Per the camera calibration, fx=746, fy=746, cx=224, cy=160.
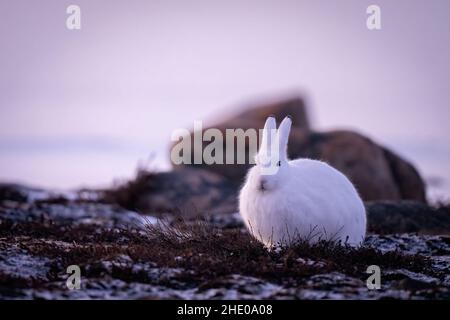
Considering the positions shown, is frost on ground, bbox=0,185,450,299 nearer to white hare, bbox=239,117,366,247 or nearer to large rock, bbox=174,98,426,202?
white hare, bbox=239,117,366,247

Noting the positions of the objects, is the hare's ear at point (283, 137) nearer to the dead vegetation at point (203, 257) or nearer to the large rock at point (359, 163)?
the dead vegetation at point (203, 257)

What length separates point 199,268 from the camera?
6738 millimetres

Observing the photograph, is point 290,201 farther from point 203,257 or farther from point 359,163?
point 359,163

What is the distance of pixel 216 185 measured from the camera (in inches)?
639

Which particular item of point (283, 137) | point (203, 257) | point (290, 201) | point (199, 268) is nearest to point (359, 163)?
point (283, 137)

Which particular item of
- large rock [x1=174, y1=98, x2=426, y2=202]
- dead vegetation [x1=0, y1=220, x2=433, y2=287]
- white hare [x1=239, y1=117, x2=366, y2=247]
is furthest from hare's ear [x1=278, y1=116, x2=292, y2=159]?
large rock [x1=174, y1=98, x2=426, y2=202]

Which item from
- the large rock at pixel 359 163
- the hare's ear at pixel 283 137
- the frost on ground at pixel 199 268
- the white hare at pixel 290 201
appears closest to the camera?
the frost on ground at pixel 199 268

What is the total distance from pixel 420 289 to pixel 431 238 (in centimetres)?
342

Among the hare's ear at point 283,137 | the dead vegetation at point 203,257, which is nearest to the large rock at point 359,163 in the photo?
the dead vegetation at point 203,257

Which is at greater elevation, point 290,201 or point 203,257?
point 290,201

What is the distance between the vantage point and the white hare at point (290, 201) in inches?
303

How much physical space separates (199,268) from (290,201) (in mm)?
1426

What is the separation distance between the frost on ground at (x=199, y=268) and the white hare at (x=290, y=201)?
0.97 feet

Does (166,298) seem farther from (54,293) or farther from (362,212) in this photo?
(362,212)
